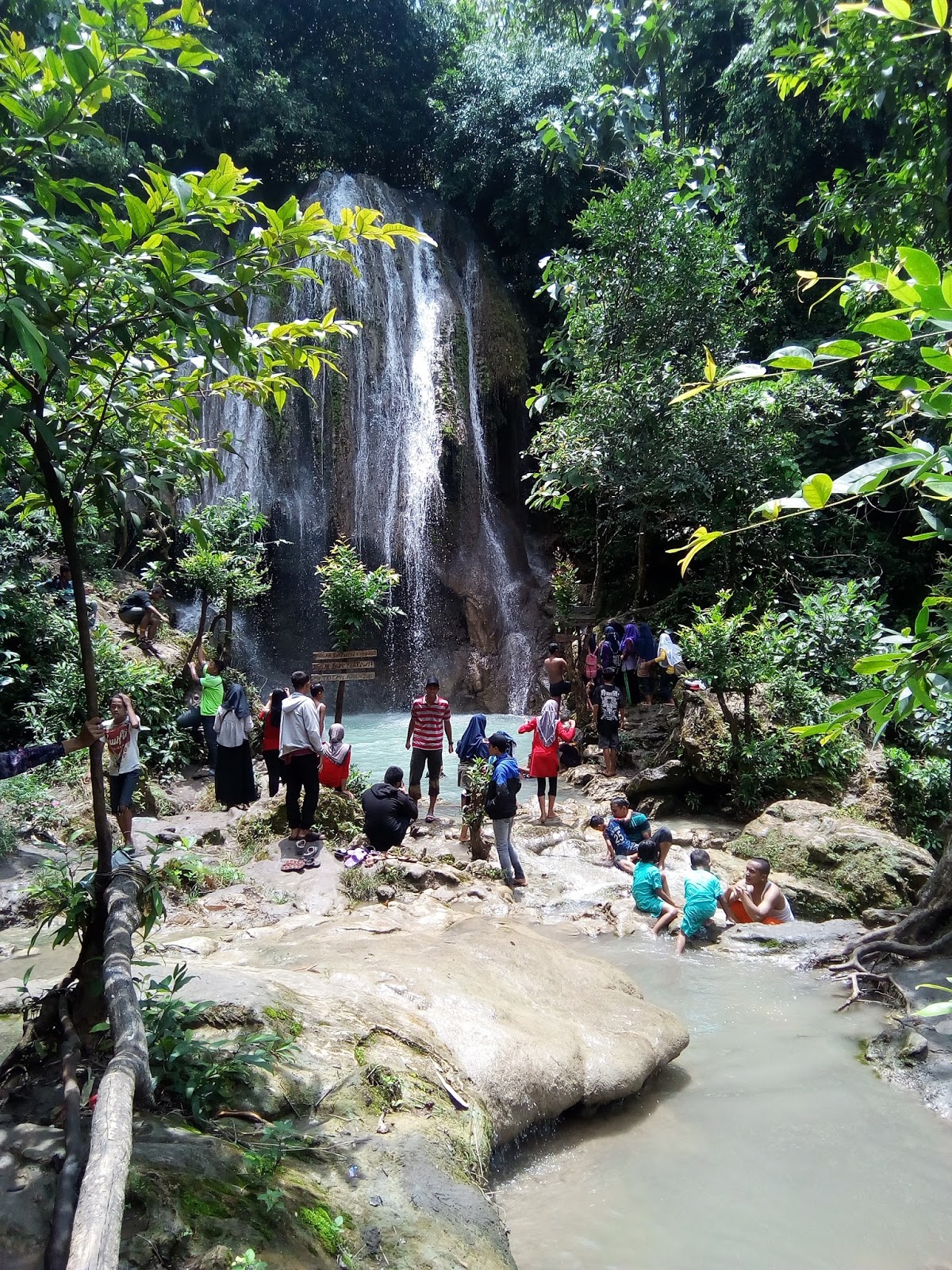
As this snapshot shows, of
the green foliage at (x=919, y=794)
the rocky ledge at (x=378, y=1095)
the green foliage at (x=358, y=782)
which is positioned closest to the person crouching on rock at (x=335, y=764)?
the green foliage at (x=358, y=782)

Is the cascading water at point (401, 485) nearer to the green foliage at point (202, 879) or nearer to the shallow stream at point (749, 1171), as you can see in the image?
the green foliage at point (202, 879)

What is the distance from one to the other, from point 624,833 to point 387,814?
Result: 2.42m

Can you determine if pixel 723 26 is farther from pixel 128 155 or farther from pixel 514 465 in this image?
pixel 128 155

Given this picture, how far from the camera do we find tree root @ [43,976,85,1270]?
188cm

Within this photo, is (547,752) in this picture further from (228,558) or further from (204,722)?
(228,558)

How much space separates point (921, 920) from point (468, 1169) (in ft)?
12.7

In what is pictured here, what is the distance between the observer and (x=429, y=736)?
9555 millimetres

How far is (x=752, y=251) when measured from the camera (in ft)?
61.4

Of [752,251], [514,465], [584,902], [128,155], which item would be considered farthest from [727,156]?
[584,902]

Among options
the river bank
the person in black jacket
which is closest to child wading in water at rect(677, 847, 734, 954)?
the river bank

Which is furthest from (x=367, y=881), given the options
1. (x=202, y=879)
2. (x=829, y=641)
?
(x=829, y=641)

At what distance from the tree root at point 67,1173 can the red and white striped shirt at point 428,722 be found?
6.97 m

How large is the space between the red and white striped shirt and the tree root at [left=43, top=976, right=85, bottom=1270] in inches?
275

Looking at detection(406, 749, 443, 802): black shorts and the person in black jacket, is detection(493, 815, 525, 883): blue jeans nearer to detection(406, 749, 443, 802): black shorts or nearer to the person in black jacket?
the person in black jacket
